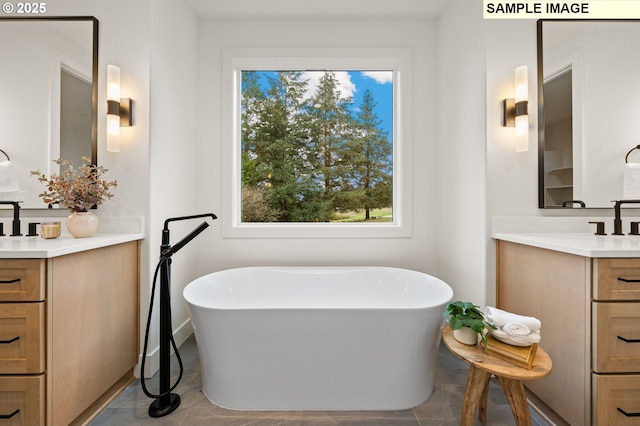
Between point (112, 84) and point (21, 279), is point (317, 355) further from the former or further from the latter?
point (112, 84)

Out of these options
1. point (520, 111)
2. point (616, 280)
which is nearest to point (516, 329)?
point (616, 280)

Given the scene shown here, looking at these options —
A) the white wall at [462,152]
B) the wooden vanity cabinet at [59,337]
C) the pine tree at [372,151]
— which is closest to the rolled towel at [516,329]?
the white wall at [462,152]

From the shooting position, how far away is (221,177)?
2.73m

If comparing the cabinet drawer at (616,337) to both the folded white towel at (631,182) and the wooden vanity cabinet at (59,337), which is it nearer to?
the folded white towel at (631,182)

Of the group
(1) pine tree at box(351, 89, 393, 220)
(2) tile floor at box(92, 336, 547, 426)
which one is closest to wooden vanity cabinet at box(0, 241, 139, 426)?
(2) tile floor at box(92, 336, 547, 426)

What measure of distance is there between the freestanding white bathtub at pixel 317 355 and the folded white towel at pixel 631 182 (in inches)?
55.4

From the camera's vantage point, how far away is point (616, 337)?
1311 millimetres

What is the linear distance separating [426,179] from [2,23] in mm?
3184

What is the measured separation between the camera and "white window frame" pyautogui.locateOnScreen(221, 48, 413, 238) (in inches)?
106

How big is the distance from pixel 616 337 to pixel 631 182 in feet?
4.03

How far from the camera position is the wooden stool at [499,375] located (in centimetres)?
127

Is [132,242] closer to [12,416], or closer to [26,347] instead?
[26,347]

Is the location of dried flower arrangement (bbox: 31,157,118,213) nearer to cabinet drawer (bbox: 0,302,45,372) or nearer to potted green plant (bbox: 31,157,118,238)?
potted green plant (bbox: 31,157,118,238)

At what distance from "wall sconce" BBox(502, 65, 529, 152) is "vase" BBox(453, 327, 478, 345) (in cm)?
120
